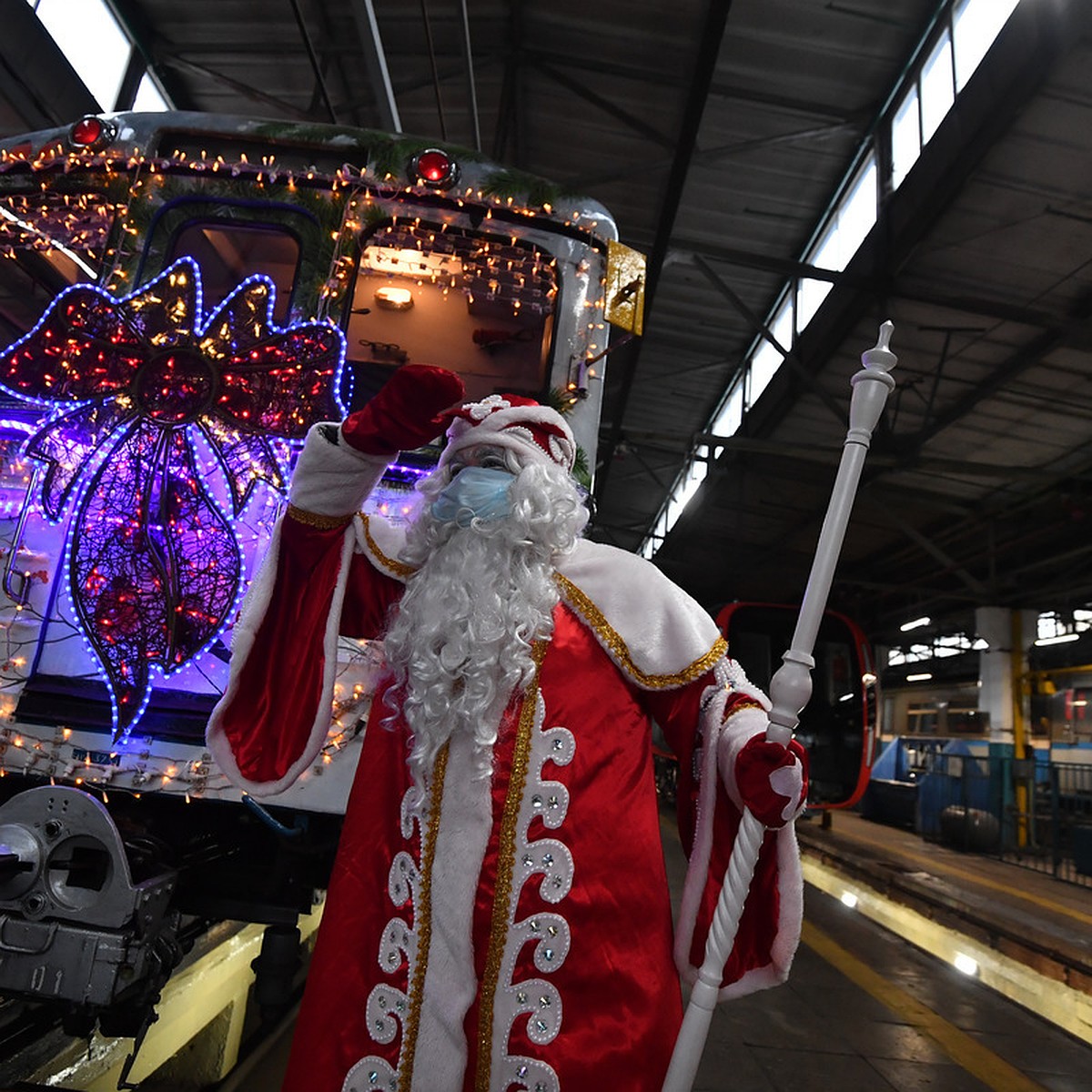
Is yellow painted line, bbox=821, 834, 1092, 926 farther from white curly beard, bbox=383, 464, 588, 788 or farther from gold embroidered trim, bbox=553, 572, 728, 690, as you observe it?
white curly beard, bbox=383, 464, 588, 788

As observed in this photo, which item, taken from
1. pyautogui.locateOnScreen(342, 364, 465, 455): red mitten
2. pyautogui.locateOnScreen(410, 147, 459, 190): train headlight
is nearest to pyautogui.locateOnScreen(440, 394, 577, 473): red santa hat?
pyautogui.locateOnScreen(342, 364, 465, 455): red mitten

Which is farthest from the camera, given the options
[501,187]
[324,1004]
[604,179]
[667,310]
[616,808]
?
[667,310]

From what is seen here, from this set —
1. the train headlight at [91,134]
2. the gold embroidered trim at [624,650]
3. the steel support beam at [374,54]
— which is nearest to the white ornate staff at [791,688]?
the gold embroidered trim at [624,650]

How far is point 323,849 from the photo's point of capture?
2.81 meters

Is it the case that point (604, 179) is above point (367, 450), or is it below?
above

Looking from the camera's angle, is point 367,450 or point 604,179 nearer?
point 367,450

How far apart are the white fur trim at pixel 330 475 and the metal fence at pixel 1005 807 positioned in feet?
35.2

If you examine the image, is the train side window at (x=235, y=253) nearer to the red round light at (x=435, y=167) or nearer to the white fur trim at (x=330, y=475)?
the red round light at (x=435, y=167)

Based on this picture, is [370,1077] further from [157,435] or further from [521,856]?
[157,435]

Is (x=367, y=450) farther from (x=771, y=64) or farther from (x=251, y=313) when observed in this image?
(x=771, y=64)

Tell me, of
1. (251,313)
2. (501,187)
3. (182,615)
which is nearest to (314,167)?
(501,187)

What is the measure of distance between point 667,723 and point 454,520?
27.5 inches

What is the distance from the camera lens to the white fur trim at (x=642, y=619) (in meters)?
1.93

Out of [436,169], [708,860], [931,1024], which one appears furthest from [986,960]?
[436,169]
